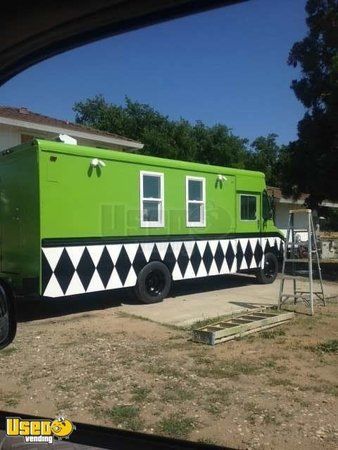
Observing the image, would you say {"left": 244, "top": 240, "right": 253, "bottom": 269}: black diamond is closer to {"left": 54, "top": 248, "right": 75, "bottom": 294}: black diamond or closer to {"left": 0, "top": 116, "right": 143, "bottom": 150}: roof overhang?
{"left": 54, "top": 248, "right": 75, "bottom": 294}: black diamond

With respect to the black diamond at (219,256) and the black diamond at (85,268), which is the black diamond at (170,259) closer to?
the black diamond at (219,256)

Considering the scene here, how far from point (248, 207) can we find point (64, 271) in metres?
5.72

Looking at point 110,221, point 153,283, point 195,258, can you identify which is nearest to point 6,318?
point 110,221

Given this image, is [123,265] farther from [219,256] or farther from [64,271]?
[219,256]

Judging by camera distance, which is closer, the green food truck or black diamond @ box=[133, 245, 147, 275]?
the green food truck

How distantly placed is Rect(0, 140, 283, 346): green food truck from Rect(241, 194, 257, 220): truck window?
0.73 ft

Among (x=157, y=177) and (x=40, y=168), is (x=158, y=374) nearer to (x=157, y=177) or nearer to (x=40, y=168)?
(x=40, y=168)

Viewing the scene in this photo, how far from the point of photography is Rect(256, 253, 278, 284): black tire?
43.1ft

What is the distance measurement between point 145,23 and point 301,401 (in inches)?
142

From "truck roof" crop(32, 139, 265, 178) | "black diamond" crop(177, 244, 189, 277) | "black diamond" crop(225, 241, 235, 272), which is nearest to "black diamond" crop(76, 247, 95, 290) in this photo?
"truck roof" crop(32, 139, 265, 178)

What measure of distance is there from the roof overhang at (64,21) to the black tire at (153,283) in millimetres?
7196

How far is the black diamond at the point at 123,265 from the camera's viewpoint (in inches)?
368

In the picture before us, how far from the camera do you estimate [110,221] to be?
9242 millimetres

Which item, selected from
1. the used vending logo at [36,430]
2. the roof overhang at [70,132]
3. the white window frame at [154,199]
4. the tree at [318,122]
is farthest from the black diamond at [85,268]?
the roof overhang at [70,132]
